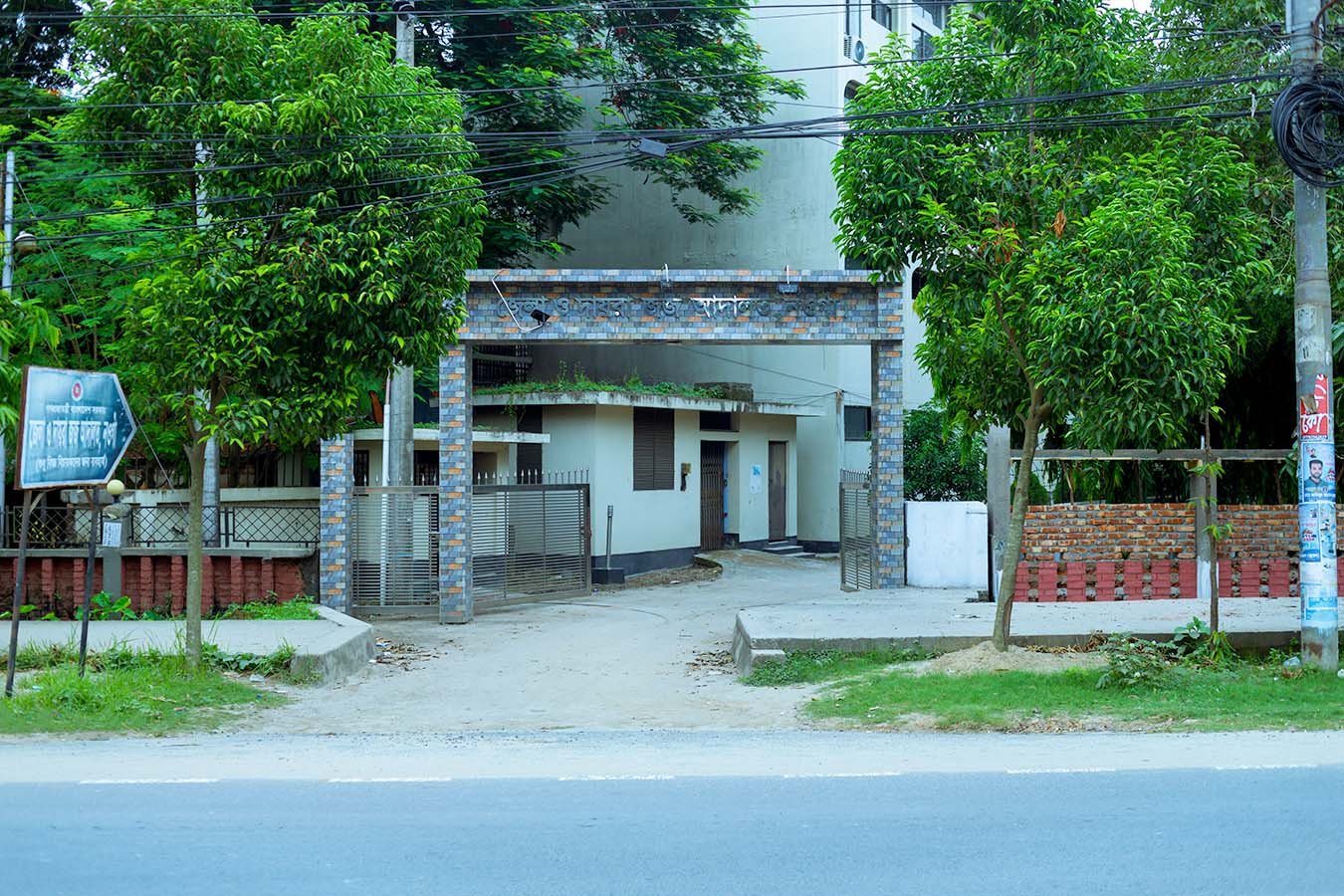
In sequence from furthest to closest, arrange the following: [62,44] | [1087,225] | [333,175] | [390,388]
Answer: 1. [62,44]
2. [390,388]
3. [333,175]
4. [1087,225]

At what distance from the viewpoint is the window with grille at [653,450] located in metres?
25.6

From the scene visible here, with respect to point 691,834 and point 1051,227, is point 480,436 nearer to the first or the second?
point 1051,227

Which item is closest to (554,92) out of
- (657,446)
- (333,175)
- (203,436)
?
(657,446)

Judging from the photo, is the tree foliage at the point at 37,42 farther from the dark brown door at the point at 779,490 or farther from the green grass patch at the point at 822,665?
the green grass patch at the point at 822,665

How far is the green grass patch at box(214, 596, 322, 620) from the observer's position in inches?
631

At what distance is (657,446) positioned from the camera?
1032 inches

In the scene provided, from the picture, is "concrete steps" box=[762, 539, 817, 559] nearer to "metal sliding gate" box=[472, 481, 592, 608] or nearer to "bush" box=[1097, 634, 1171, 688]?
"metal sliding gate" box=[472, 481, 592, 608]

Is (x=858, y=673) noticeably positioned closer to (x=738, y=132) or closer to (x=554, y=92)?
(x=738, y=132)

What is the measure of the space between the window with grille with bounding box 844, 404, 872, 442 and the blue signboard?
21757mm

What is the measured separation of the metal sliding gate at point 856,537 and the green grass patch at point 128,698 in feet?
33.2

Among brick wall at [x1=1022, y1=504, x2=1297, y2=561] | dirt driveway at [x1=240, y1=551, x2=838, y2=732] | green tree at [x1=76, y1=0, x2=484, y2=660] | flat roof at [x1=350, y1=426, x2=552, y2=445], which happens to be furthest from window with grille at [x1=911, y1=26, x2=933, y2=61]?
green tree at [x1=76, y1=0, x2=484, y2=660]

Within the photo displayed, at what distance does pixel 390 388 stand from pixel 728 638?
19.9ft

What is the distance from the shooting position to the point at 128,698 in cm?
1070

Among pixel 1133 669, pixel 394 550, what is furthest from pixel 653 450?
pixel 1133 669
